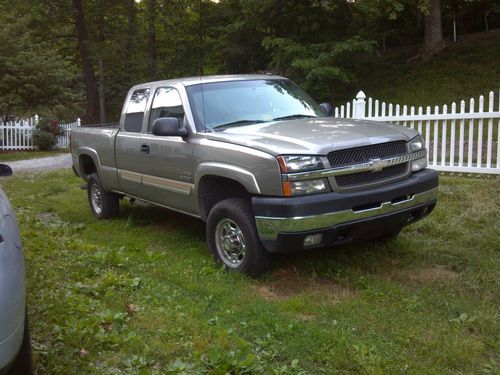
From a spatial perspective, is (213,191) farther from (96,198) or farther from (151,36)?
(151,36)

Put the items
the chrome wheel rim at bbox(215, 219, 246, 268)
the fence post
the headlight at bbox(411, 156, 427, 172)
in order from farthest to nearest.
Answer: the fence post, the headlight at bbox(411, 156, 427, 172), the chrome wheel rim at bbox(215, 219, 246, 268)

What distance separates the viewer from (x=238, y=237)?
4.99m

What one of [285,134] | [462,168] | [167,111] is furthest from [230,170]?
[462,168]

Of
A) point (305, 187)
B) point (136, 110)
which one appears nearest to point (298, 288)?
point (305, 187)

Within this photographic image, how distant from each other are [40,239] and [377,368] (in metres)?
4.45

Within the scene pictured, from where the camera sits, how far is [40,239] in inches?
248

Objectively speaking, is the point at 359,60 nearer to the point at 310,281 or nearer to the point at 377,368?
the point at 310,281

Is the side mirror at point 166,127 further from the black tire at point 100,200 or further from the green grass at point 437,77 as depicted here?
the green grass at point 437,77

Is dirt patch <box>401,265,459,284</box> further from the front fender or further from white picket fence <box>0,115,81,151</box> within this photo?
white picket fence <box>0,115,81,151</box>

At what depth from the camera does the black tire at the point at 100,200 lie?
25.5ft

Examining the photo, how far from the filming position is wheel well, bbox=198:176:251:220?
525 cm

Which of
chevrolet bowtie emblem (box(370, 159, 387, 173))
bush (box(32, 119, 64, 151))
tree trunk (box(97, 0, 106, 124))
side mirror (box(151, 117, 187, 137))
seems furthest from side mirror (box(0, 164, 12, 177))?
tree trunk (box(97, 0, 106, 124))

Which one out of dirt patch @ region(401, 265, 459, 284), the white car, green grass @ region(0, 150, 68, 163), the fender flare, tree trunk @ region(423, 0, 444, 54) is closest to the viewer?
the white car

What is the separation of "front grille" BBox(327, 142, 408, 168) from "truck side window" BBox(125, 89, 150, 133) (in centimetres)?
296
